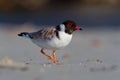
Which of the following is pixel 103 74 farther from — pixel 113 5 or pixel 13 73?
pixel 113 5

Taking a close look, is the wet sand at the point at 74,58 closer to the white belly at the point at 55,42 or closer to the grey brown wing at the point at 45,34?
the white belly at the point at 55,42

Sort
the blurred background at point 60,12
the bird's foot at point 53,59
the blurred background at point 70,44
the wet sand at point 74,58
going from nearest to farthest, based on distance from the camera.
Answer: the wet sand at point 74,58, the blurred background at point 70,44, the bird's foot at point 53,59, the blurred background at point 60,12

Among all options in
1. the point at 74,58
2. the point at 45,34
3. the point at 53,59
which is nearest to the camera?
the point at 45,34

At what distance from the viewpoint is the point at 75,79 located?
8312mm

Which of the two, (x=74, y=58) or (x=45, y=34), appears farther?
(x=74, y=58)

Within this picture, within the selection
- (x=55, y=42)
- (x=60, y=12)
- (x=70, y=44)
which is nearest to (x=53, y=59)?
(x=55, y=42)

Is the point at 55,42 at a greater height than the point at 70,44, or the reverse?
the point at 70,44

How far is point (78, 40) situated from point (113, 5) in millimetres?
5756

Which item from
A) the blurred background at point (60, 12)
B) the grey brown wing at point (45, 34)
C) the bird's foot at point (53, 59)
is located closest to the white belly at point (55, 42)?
the grey brown wing at point (45, 34)

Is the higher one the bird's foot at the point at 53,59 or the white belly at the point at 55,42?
the white belly at the point at 55,42

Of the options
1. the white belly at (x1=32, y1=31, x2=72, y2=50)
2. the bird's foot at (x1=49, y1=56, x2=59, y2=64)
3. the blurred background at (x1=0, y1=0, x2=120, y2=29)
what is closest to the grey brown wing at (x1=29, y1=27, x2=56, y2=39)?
the white belly at (x1=32, y1=31, x2=72, y2=50)

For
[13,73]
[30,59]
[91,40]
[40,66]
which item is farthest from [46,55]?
[91,40]

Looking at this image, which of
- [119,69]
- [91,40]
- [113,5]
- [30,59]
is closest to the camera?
[119,69]

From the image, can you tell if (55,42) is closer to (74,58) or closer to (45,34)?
(45,34)
